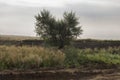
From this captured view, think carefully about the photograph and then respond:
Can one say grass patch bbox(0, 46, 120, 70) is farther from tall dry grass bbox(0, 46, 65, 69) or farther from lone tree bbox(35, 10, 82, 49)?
lone tree bbox(35, 10, 82, 49)

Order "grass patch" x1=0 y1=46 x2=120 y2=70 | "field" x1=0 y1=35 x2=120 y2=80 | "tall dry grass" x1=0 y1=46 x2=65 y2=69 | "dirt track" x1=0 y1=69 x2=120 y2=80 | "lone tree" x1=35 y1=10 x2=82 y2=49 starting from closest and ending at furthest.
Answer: "dirt track" x1=0 y1=69 x2=120 y2=80 → "field" x1=0 y1=35 x2=120 y2=80 → "tall dry grass" x1=0 y1=46 x2=65 y2=69 → "grass patch" x1=0 y1=46 x2=120 y2=70 → "lone tree" x1=35 y1=10 x2=82 y2=49

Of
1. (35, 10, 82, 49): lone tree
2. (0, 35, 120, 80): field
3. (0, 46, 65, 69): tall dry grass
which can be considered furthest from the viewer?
(35, 10, 82, 49): lone tree

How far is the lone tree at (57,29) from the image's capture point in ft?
154

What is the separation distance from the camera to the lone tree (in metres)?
46.9

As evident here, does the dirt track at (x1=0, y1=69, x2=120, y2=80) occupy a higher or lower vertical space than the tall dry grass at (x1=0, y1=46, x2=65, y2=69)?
lower

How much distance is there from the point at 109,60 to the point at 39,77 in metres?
14.1

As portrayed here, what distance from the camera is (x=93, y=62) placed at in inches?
1321

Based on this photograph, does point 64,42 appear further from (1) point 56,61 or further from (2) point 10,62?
(2) point 10,62

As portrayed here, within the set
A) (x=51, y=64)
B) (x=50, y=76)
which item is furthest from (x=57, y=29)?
(x=50, y=76)

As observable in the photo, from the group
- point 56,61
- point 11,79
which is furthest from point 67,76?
point 56,61

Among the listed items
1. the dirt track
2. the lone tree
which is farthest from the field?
the lone tree

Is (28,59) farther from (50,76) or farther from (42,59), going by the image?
(50,76)

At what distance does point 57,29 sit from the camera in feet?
154

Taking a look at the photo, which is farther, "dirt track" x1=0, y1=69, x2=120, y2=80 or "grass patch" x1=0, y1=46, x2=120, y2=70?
"grass patch" x1=0, y1=46, x2=120, y2=70
